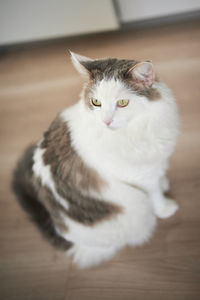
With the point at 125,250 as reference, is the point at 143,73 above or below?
above

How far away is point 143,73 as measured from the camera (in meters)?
0.72

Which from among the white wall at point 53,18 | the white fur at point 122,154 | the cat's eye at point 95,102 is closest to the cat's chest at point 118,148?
the white fur at point 122,154

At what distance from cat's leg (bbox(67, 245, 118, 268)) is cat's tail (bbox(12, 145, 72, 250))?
0.05 m

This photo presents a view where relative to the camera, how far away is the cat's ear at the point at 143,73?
2.26ft

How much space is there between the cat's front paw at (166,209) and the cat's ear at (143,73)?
66 centimetres

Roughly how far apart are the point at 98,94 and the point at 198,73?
3.92ft

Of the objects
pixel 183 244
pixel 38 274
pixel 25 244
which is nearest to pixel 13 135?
pixel 25 244

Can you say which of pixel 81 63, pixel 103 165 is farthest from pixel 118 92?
pixel 103 165

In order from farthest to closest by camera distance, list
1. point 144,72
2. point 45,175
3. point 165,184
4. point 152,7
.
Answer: point 152,7
point 165,184
point 45,175
point 144,72

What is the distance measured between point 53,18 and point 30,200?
1603 millimetres

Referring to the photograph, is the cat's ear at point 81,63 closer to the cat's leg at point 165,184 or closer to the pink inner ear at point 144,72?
the pink inner ear at point 144,72

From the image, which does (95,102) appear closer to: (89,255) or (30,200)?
(30,200)

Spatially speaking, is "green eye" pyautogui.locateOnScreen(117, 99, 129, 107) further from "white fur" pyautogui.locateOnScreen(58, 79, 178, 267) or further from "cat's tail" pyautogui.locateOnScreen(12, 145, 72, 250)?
"cat's tail" pyautogui.locateOnScreen(12, 145, 72, 250)

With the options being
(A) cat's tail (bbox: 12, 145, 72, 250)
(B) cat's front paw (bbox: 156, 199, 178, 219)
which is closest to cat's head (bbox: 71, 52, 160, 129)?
(A) cat's tail (bbox: 12, 145, 72, 250)
